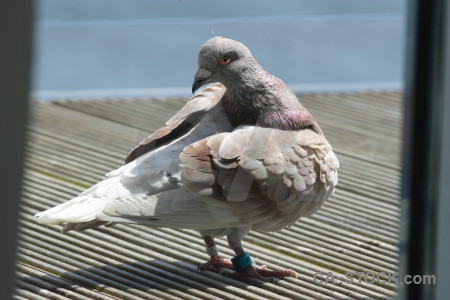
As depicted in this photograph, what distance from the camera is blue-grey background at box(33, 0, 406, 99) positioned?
251 centimetres

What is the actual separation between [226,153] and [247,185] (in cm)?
16

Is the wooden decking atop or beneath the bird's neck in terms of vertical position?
beneath

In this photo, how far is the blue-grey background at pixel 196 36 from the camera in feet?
8.23

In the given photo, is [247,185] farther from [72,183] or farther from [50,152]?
[50,152]

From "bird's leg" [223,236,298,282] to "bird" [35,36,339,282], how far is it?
0.04m

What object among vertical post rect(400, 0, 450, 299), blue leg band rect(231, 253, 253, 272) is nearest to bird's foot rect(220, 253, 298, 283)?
blue leg band rect(231, 253, 253, 272)

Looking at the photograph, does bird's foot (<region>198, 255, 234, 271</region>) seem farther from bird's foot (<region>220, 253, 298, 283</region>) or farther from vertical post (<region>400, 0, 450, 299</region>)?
vertical post (<region>400, 0, 450, 299</region>)

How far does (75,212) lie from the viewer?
8.68 feet

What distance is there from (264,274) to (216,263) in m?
0.22

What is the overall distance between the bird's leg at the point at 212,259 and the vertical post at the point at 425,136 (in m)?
1.55

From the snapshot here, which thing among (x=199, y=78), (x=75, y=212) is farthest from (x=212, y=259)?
(x=199, y=78)

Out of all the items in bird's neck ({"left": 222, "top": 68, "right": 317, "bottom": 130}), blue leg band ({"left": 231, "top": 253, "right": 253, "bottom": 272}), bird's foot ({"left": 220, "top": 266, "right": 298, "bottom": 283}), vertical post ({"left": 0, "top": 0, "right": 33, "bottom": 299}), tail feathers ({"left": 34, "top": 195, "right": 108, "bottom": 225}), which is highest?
vertical post ({"left": 0, "top": 0, "right": 33, "bottom": 299})

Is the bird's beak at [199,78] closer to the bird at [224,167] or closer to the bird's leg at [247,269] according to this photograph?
the bird at [224,167]

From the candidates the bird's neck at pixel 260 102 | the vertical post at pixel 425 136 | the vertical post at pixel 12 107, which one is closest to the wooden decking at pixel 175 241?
the bird's neck at pixel 260 102
